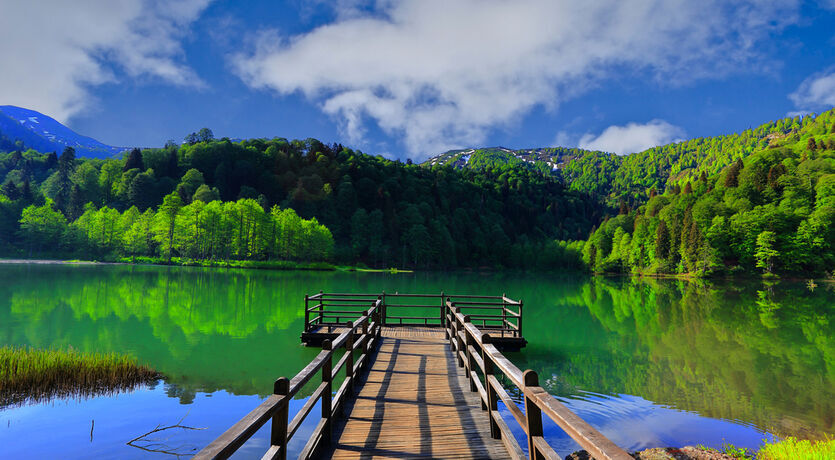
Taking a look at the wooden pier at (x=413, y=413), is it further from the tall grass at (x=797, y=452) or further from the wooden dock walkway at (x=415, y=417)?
the tall grass at (x=797, y=452)

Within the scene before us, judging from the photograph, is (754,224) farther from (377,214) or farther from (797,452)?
(377,214)

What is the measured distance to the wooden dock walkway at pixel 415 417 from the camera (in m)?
5.14

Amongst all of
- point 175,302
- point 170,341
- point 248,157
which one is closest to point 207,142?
point 248,157

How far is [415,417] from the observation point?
21.0 ft

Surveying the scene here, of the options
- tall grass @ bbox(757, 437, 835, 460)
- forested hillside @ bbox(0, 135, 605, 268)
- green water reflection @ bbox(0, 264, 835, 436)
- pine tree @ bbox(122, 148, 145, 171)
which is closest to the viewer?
tall grass @ bbox(757, 437, 835, 460)

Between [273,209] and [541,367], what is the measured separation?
8302 centimetres

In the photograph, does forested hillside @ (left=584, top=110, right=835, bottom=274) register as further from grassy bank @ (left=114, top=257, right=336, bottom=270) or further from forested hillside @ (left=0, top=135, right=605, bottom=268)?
grassy bank @ (left=114, top=257, right=336, bottom=270)

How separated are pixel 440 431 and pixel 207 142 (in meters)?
153

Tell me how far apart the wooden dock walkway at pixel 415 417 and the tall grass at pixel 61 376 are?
23.0 feet

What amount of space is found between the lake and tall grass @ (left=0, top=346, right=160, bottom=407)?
617 millimetres

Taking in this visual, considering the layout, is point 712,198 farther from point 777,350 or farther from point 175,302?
point 175,302

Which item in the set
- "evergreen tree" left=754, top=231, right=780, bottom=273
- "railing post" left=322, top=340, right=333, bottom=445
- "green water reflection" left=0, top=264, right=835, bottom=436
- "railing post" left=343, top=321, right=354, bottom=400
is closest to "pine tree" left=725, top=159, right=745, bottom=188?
"evergreen tree" left=754, top=231, right=780, bottom=273

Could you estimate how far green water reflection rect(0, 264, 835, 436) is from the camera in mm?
11383

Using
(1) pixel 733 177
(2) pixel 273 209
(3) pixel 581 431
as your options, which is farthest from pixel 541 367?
(1) pixel 733 177
